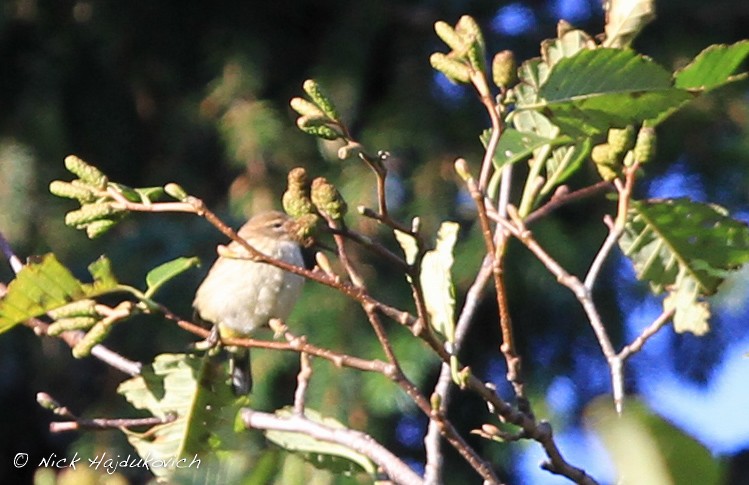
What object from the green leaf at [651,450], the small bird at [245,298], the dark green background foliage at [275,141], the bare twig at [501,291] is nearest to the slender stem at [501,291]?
the bare twig at [501,291]

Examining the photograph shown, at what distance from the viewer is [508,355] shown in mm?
750

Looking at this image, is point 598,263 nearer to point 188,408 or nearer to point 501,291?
point 501,291

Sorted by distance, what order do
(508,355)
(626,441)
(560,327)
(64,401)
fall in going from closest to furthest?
1. (626,441)
2. (508,355)
3. (560,327)
4. (64,401)

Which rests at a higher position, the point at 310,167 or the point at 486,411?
the point at 310,167

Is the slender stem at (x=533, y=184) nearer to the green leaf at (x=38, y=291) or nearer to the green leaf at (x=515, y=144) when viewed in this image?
the green leaf at (x=515, y=144)

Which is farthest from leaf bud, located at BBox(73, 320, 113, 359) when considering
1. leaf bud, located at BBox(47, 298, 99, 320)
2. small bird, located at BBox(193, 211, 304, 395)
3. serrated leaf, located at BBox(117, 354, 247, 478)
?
small bird, located at BBox(193, 211, 304, 395)

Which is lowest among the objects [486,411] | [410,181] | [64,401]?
[64,401]

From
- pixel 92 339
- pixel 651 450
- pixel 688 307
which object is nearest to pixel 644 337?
pixel 688 307

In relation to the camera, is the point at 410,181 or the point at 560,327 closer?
the point at 410,181

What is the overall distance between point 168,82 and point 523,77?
2266mm

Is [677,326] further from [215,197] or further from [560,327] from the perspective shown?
[215,197]

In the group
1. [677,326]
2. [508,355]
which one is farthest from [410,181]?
[508,355]

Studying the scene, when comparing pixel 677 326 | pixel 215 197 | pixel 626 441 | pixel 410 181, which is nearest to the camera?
pixel 626 441

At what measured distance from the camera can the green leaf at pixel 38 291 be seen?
84cm
